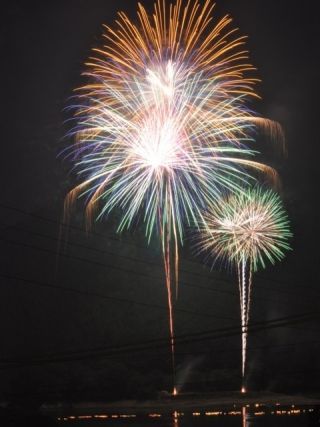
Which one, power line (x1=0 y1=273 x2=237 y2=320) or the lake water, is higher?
power line (x1=0 y1=273 x2=237 y2=320)

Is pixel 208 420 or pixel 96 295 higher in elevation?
pixel 96 295

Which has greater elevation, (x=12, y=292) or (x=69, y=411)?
(x=12, y=292)

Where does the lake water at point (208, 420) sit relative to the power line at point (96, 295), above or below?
below

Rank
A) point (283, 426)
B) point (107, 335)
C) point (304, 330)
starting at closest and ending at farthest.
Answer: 1. point (283, 426)
2. point (304, 330)
3. point (107, 335)

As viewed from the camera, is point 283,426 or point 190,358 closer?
point 283,426

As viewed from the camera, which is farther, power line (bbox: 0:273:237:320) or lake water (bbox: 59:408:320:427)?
power line (bbox: 0:273:237:320)

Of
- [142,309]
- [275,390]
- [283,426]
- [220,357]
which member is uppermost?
[142,309]

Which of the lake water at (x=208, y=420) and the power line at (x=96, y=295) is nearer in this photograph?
the lake water at (x=208, y=420)

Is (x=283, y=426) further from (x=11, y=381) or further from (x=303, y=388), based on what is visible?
(x=11, y=381)

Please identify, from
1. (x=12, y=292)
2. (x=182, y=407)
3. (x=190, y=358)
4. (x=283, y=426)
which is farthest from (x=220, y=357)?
(x=283, y=426)

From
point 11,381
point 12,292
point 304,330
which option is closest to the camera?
point 11,381

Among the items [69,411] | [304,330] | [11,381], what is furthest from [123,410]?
[304,330]
